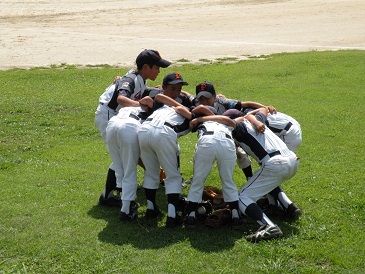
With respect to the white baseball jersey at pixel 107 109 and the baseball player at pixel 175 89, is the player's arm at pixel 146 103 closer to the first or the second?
the baseball player at pixel 175 89

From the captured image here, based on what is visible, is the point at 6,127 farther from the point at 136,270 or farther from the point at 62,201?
the point at 136,270

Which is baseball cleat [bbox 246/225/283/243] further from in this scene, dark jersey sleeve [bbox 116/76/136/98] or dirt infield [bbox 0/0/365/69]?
dirt infield [bbox 0/0/365/69]

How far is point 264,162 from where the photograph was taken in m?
8.15

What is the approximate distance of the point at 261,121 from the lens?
866cm

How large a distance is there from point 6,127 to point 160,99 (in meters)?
6.19

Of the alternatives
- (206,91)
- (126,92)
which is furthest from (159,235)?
(126,92)

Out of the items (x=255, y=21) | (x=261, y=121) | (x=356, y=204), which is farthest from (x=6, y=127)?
(x=255, y=21)

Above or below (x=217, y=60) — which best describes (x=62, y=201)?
above

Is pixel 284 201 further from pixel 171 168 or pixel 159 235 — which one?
pixel 159 235

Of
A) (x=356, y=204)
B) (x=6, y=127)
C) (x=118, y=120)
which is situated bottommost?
(x=6, y=127)

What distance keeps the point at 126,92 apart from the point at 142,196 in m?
1.63

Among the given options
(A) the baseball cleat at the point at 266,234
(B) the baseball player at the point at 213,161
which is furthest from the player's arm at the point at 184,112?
(A) the baseball cleat at the point at 266,234

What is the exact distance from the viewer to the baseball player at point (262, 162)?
805cm

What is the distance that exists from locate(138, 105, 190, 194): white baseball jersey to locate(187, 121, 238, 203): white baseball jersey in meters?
0.33
